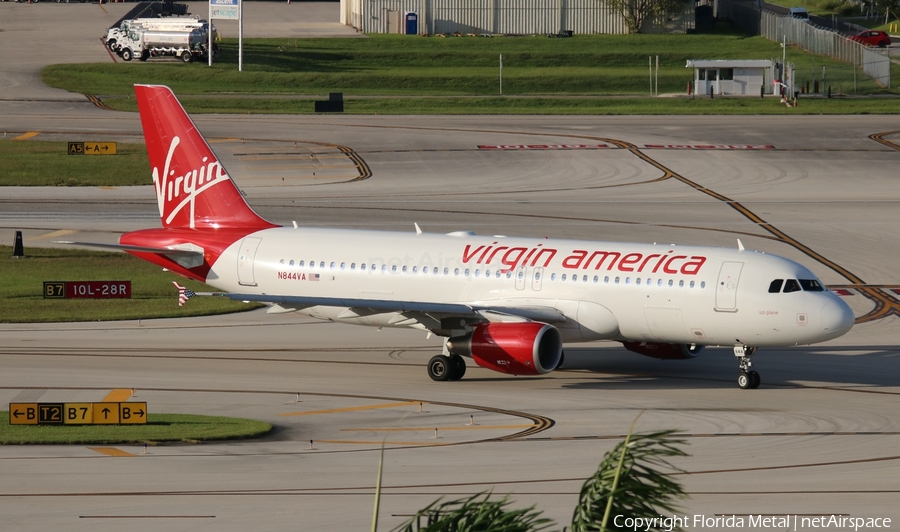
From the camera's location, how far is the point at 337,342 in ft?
→ 136

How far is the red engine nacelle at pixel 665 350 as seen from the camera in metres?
37.3

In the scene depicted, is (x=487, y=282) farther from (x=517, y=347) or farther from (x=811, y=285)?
(x=811, y=285)

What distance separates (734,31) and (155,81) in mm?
66615

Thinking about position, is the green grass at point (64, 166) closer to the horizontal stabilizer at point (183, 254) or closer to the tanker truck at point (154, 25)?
the tanker truck at point (154, 25)

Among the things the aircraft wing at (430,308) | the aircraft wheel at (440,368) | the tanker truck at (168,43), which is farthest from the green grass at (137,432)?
the tanker truck at (168,43)

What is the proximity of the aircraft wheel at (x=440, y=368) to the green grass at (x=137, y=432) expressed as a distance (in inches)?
278

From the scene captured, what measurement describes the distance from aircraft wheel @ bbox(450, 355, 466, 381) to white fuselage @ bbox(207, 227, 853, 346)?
113 centimetres

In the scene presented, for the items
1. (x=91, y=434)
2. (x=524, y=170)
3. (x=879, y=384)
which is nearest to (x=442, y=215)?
(x=524, y=170)

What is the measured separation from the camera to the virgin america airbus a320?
3378cm

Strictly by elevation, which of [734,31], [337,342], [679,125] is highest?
[734,31]

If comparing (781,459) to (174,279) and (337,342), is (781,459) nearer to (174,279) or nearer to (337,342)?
(337,342)

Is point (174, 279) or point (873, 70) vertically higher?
point (873, 70)

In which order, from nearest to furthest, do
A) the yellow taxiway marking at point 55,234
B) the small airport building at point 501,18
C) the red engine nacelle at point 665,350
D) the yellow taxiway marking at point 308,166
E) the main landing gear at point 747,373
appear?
1. the main landing gear at point 747,373
2. the red engine nacelle at point 665,350
3. the yellow taxiway marking at point 55,234
4. the yellow taxiway marking at point 308,166
5. the small airport building at point 501,18

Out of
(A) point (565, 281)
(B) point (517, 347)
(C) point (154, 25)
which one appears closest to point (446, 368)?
(B) point (517, 347)
